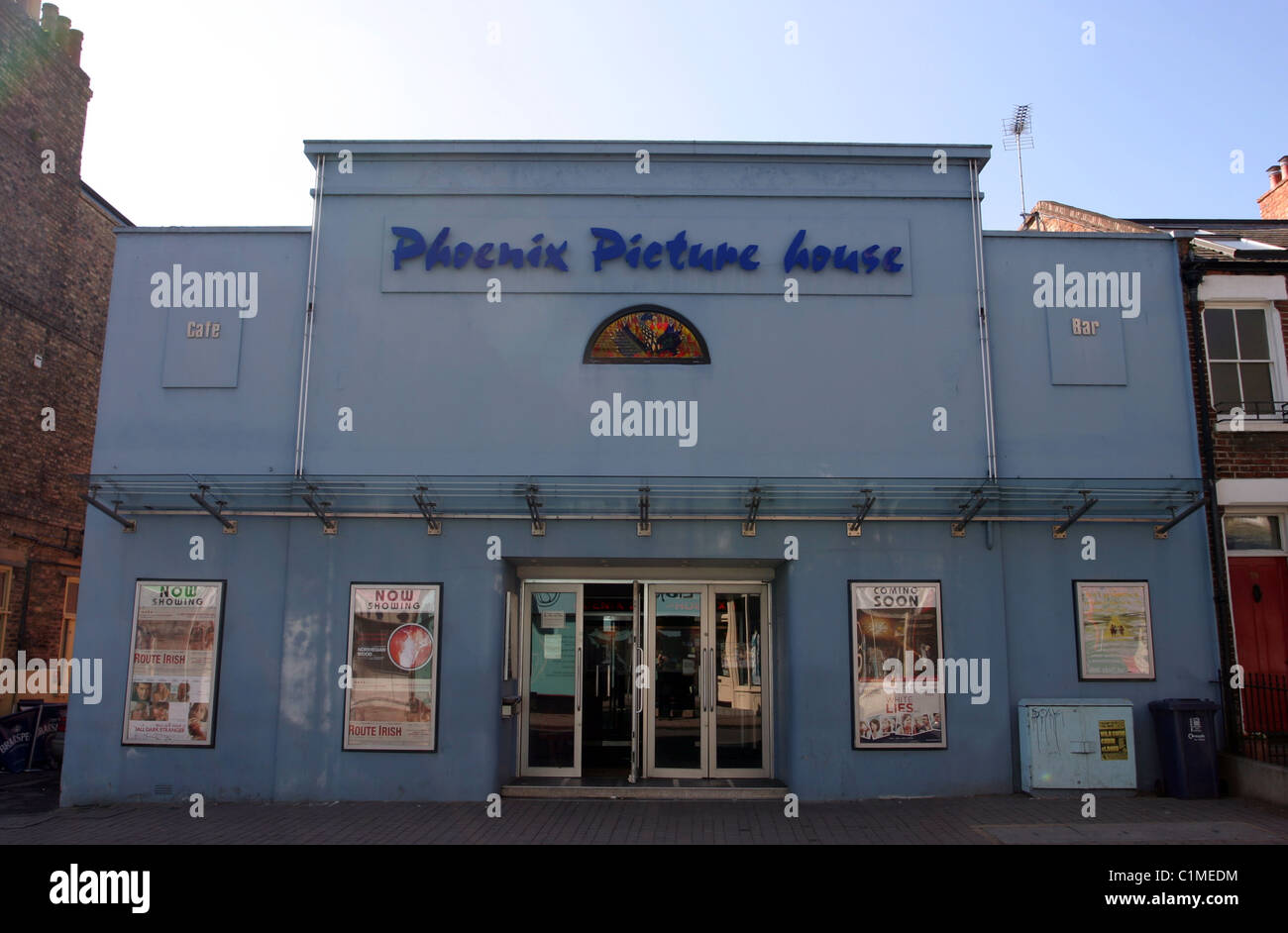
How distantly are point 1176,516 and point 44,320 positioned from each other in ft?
65.7

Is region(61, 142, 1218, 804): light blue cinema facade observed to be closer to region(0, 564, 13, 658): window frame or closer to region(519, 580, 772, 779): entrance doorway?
region(519, 580, 772, 779): entrance doorway

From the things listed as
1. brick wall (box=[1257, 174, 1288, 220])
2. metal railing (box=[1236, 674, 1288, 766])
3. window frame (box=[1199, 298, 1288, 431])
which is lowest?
metal railing (box=[1236, 674, 1288, 766])

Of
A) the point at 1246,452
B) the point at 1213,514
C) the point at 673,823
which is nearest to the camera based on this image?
the point at 673,823

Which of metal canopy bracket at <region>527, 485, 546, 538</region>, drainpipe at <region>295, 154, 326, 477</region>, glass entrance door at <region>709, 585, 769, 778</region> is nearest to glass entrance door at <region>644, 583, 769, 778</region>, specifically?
glass entrance door at <region>709, 585, 769, 778</region>

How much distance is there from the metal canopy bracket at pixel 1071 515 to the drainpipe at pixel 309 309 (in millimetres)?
9602

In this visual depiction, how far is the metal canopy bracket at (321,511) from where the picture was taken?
11.2m

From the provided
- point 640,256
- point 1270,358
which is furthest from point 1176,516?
point 640,256

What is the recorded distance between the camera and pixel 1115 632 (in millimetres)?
11594

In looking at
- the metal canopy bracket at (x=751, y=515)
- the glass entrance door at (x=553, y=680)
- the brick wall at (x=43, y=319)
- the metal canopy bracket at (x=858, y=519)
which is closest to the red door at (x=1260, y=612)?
the metal canopy bracket at (x=858, y=519)

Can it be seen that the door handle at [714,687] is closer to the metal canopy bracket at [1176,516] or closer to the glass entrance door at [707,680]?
the glass entrance door at [707,680]

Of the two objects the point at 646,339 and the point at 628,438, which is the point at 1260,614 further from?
the point at 646,339

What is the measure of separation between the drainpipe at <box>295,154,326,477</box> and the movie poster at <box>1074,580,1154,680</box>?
32.9 feet

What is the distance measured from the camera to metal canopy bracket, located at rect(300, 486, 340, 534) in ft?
36.9

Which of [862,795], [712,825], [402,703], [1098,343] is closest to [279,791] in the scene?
[402,703]
